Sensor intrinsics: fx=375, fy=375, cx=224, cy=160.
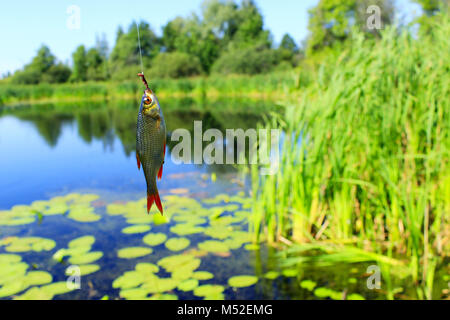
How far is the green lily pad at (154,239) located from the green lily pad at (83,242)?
1.55 feet

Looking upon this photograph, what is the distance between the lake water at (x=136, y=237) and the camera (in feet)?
9.10

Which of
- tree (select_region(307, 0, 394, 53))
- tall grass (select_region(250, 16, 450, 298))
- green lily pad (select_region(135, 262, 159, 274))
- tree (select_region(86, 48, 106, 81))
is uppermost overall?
tree (select_region(307, 0, 394, 53))

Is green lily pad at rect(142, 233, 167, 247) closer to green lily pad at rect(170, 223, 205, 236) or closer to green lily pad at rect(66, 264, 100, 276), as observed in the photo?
green lily pad at rect(170, 223, 205, 236)

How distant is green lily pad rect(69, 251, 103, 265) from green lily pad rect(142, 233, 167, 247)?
0.43m

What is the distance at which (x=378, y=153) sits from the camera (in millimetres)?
2719

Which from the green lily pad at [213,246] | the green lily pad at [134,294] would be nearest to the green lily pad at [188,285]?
the green lily pad at [134,294]

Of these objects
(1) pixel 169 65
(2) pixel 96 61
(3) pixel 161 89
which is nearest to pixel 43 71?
(3) pixel 161 89

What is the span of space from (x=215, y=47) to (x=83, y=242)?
24860mm

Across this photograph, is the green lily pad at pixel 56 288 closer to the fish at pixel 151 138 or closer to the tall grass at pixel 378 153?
the tall grass at pixel 378 153

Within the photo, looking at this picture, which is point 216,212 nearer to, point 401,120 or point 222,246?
point 222,246

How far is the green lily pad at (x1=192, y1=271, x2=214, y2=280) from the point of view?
9.43 ft

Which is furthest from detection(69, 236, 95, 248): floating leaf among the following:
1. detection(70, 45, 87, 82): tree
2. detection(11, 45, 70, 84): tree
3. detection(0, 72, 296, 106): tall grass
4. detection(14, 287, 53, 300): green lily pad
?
detection(11, 45, 70, 84): tree

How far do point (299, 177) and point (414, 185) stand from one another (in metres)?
0.81
